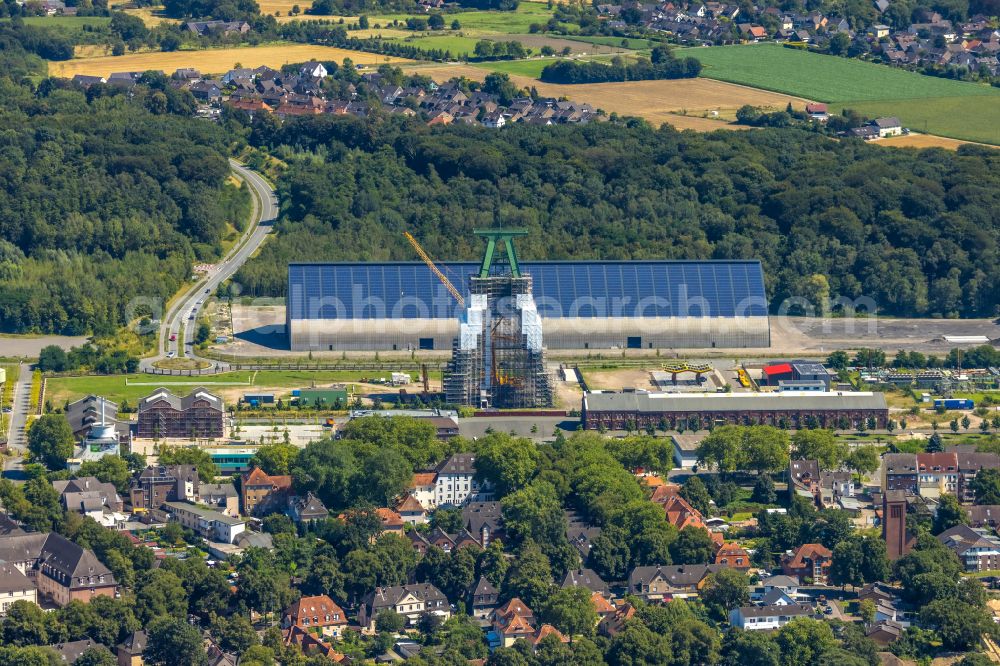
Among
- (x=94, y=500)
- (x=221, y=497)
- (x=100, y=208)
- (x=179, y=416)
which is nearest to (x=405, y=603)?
(x=221, y=497)

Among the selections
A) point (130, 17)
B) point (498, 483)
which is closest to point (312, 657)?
point (498, 483)

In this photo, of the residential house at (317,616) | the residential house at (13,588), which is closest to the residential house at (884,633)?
the residential house at (317,616)

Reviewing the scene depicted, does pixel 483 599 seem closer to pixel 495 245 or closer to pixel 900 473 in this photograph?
pixel 900 473

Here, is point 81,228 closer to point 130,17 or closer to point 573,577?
point 573,577

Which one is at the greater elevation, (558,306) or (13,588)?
(13,588)

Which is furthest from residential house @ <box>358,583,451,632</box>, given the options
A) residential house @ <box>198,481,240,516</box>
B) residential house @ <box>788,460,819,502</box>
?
residential house @ <box>788,460,819,502</box>

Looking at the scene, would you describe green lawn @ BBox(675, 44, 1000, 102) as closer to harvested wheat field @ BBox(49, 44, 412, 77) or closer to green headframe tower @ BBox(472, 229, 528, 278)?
harvested wheat field @ BBox(49, 44, 412, 77)
